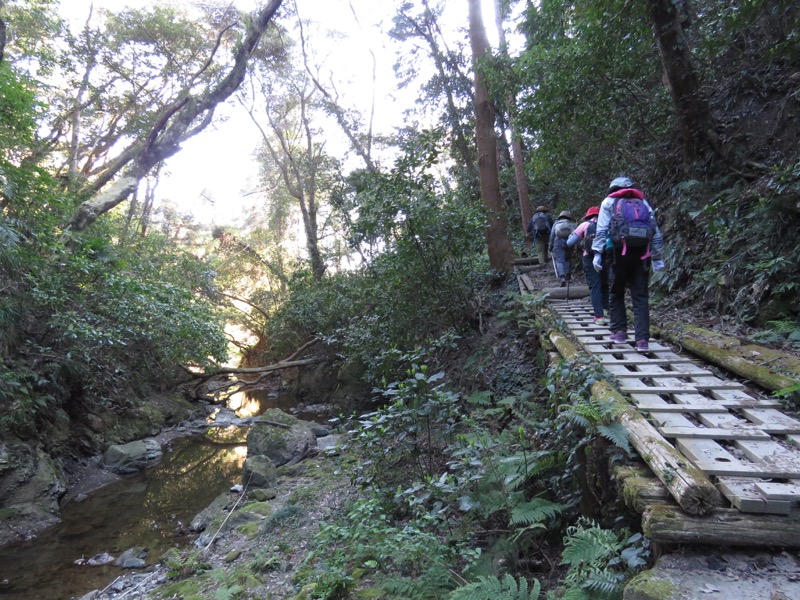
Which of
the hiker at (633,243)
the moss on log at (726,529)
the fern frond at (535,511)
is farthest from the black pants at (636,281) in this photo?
the moss on log at (726,529)

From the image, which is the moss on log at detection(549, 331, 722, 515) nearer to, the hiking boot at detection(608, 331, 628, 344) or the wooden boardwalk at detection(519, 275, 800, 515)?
the wooden boardwalk at detection(519, 275, 800, 515)

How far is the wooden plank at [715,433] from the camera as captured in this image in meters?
2.81

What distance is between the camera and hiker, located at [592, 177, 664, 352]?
197 inches

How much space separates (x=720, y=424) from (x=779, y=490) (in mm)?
971

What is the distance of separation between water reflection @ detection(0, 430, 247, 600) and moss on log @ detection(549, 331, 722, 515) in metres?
6.64

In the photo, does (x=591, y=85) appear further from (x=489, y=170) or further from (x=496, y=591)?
(x=496, y=591)

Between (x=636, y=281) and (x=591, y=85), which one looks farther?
(x=591, y=85)

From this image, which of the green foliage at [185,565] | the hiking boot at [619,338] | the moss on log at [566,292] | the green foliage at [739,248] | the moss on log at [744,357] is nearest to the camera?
the moss on log at [744,357]

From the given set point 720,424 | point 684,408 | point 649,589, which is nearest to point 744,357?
point 684,408

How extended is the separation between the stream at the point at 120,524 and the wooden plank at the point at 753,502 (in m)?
7.04

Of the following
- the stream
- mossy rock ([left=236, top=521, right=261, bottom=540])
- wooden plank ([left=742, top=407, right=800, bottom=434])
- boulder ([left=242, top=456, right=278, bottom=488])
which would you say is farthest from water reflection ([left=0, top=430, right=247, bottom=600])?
wooden plank ([left=742, top=407, right=800, bottom=434])

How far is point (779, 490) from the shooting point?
2.12 meters

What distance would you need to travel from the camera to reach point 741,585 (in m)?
1.84

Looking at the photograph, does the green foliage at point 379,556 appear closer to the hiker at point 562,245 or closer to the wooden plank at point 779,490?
the wooden plank at point 779,490
